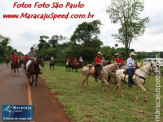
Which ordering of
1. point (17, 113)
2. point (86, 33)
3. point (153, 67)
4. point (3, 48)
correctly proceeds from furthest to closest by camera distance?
point (3, 48) < point (86, 33) < point (153, 67) < point (17, 113)

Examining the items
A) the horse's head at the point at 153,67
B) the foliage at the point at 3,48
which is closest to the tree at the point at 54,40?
the foliage at the point at 3,48

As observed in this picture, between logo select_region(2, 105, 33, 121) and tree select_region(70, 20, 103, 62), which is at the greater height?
tree select_region(70, 20, 103, 62)

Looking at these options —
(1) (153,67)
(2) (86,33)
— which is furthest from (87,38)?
(1) (153,67)

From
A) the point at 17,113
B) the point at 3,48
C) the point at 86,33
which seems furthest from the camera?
the point at 3,48

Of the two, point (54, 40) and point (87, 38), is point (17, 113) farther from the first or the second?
point (54, 40)

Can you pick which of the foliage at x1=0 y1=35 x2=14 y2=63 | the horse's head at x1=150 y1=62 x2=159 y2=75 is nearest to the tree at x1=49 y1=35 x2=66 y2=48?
the foliage at x1=0 y1=35 x2=14 y2=63

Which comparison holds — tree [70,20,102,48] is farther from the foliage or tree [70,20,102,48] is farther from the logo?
the logo

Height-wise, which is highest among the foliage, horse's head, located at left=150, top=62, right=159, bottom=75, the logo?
the foliage

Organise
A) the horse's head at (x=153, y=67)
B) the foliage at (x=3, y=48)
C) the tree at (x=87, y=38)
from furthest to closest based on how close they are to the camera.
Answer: the foliage at (x=3, y=48), the tree at (x=87, y=38), the horse's head at (x=153, y=67)

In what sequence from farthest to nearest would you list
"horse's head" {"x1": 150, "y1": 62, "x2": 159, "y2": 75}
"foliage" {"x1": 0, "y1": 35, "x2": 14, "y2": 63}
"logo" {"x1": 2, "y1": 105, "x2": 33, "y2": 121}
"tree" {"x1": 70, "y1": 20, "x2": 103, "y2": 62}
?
"foliage" {"x1": 0, "y1": 35, "x2": 14, "y2": 63}
"tree" {"x1": 70, "y1": 20, "x2": 103, "y2": 62}
"horse's head" {"x1": 150, "y1": 62, "x2": 159, "y2": 75}
"logo" {"x1": 2, "y1": 105, "x2": 33, "y2": 121}

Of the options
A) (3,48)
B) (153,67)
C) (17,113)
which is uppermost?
(3,48)

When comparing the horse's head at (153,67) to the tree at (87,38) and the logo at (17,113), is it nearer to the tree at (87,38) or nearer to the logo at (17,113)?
the logo at (17,113)

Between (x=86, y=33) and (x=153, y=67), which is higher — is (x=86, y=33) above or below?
above

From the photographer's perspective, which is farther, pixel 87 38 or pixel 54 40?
pixel 54 40
